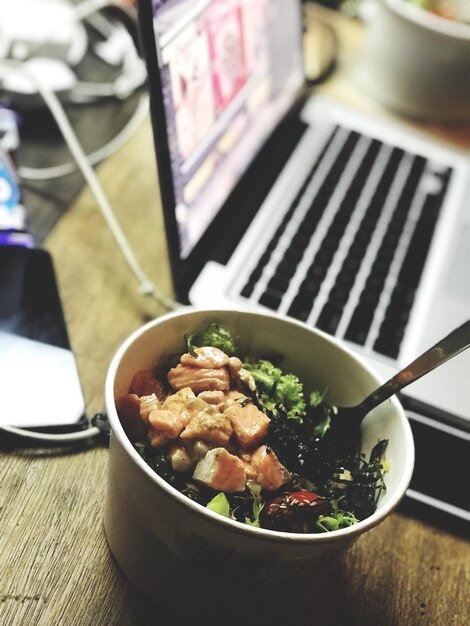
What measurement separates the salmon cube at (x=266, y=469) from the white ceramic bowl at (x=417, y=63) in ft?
2.01

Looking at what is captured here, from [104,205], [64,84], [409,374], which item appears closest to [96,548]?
[409,374]

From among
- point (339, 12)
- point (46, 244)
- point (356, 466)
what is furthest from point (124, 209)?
point (339, 12)

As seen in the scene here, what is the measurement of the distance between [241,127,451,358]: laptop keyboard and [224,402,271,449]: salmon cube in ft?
0.68

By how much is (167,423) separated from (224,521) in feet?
0.25

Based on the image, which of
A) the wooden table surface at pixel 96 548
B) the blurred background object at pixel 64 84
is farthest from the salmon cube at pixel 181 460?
the blurred background object at pixel 64 84

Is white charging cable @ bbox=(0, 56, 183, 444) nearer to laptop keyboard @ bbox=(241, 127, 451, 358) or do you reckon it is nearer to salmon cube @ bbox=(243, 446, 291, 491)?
laptop keyboard @ bbox=(241, 127, 451, 358)

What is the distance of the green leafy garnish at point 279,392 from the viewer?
0.44 meters

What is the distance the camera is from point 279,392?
1.47ft

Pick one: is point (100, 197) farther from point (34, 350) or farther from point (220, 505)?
point (220, 505)

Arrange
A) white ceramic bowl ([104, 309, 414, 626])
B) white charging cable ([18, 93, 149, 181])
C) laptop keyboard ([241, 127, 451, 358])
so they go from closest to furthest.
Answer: white ceramic bowl ([104, 309, 414, 626])
laptop keyboard ([241, 127, 451, 358])
white charging cable ([18, 93, 149, 181])

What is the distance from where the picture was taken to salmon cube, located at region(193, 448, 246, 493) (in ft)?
1.23

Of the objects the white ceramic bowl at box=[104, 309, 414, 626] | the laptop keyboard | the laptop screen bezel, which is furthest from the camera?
the laptop keyboard

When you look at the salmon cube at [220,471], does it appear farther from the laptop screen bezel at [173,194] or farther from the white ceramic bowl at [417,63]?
the white ceramic bowl at [417,63]

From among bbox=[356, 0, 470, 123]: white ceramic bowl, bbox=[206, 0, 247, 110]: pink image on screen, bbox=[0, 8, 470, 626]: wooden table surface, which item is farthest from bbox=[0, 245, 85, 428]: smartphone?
bbox=[356, 0, 470, 123]: white ceramic bowl
